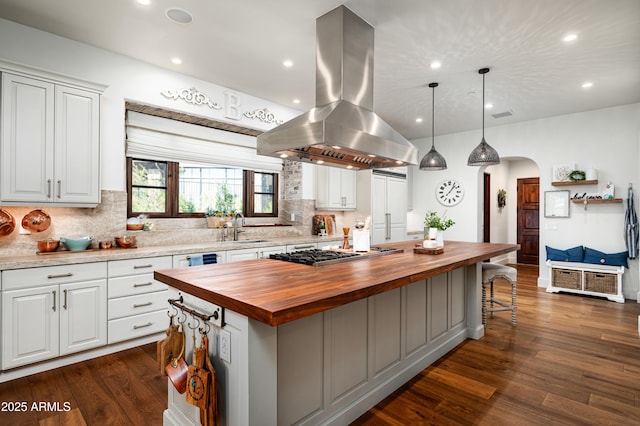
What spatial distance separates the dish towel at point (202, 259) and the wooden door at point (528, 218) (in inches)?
313

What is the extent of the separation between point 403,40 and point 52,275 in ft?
12.3

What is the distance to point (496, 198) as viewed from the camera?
837 cm

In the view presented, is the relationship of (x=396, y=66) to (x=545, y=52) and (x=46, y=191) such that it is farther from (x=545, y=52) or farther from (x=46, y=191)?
(x=46, y=191)

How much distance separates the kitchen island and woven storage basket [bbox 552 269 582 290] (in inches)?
138

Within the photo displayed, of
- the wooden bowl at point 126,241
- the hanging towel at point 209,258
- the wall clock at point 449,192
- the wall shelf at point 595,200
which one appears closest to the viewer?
the wooden bowl at point 126,241

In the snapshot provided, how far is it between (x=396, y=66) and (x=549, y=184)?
3.88 m

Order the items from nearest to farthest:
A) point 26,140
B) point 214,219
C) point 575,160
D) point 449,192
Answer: point 26,140 → point 214,219 → point 575,160 → point 449,192

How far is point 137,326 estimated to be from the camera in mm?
3182

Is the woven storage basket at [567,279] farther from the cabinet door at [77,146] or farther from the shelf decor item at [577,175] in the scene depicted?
the cabinet door at [77,146]

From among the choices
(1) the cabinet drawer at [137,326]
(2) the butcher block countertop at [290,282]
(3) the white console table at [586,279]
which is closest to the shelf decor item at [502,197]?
(3) the white console table at [586,279]

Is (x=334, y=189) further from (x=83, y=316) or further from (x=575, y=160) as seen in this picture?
(x=575, y=160)

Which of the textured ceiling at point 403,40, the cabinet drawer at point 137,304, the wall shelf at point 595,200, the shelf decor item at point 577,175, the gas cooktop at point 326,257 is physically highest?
the textured ceiling at point 403,40

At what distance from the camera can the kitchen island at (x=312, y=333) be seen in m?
1.42

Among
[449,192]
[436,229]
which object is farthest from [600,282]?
[436,229]
